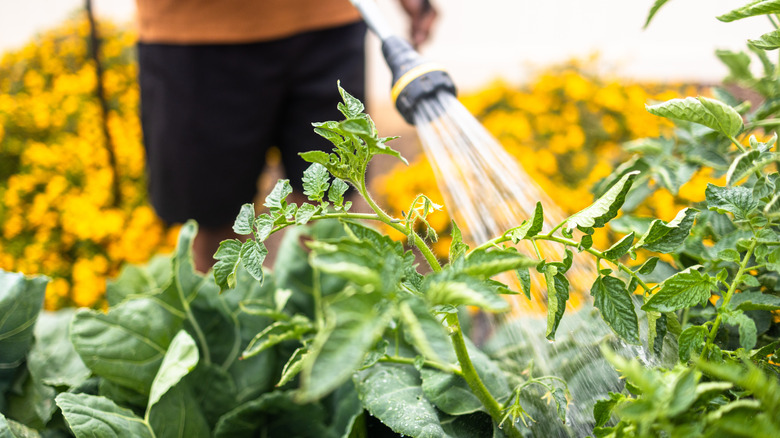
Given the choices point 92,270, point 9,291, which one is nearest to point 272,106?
point 92,270

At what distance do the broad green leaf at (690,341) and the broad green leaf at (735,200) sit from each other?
12 cm

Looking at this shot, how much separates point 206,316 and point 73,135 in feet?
7.82

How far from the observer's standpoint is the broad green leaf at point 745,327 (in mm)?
507

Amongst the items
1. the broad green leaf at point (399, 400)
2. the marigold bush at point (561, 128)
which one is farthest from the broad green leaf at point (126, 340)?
the marigold bush at point (561, 128)

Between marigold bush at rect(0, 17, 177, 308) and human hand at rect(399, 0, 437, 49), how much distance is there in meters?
1.34

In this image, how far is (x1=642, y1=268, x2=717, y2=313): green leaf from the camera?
1.65 ft

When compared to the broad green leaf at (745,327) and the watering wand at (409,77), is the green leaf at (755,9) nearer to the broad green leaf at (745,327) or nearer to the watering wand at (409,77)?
the broad green leaf at (745,327)

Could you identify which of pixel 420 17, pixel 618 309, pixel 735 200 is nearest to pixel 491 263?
pixel 618 309

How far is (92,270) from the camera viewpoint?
2.27 m

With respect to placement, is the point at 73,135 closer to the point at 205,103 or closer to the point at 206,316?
the point at 205,103

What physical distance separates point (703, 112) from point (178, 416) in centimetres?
66

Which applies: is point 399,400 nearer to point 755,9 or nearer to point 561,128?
point 755,9

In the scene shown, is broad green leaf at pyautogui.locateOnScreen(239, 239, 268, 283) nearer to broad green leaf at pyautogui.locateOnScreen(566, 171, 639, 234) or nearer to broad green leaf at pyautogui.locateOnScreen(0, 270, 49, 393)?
broad green leaf at pyautogui.locateOnScreen(566, 171, 639, 234)

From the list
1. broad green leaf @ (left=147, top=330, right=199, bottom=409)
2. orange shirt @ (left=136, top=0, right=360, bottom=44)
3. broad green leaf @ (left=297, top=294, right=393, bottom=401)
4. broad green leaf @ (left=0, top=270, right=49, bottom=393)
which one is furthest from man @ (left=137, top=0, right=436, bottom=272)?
broad green leaf @ (left=297, top=294, right=393, bottom=401)
